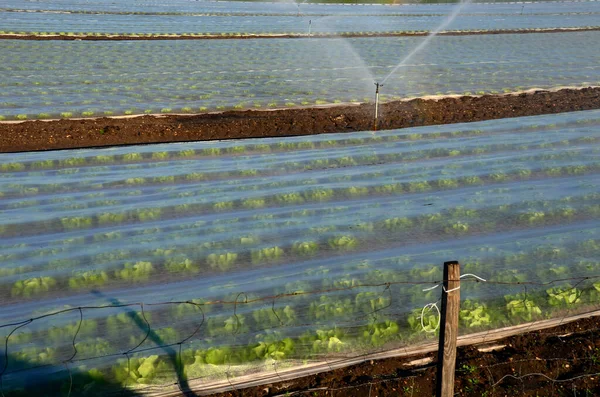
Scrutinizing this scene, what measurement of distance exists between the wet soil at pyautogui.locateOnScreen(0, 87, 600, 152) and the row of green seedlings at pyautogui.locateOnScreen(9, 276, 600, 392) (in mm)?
9574

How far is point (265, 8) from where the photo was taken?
2447 inches

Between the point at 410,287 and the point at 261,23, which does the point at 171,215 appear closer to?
the point at 410,287

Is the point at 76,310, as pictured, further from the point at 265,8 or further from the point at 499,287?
the point at 265,8

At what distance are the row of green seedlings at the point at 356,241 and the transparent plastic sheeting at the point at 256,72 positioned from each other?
425 inches

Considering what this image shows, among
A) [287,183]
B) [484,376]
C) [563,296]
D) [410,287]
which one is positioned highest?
[287,183]

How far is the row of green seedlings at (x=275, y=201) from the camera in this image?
31.9 feet

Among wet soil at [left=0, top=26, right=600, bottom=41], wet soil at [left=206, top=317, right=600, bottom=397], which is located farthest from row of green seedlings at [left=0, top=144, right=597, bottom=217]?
wet soil at [left=0, top=26, right=600, bottom=41]

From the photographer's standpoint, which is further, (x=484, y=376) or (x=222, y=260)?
(x=222, y=260)

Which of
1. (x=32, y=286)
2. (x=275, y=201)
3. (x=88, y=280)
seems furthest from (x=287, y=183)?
(x=32, y=286)

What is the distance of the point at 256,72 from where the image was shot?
2616 centimetres

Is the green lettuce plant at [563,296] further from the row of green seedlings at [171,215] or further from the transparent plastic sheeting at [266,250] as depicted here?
the row of green seedlings at [171,215]

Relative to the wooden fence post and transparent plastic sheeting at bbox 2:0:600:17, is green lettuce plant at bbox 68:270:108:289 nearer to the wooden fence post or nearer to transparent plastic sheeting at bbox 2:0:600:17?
the wooden fence post

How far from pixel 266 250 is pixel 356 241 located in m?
1.18

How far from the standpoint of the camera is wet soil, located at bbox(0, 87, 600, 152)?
16.2m
